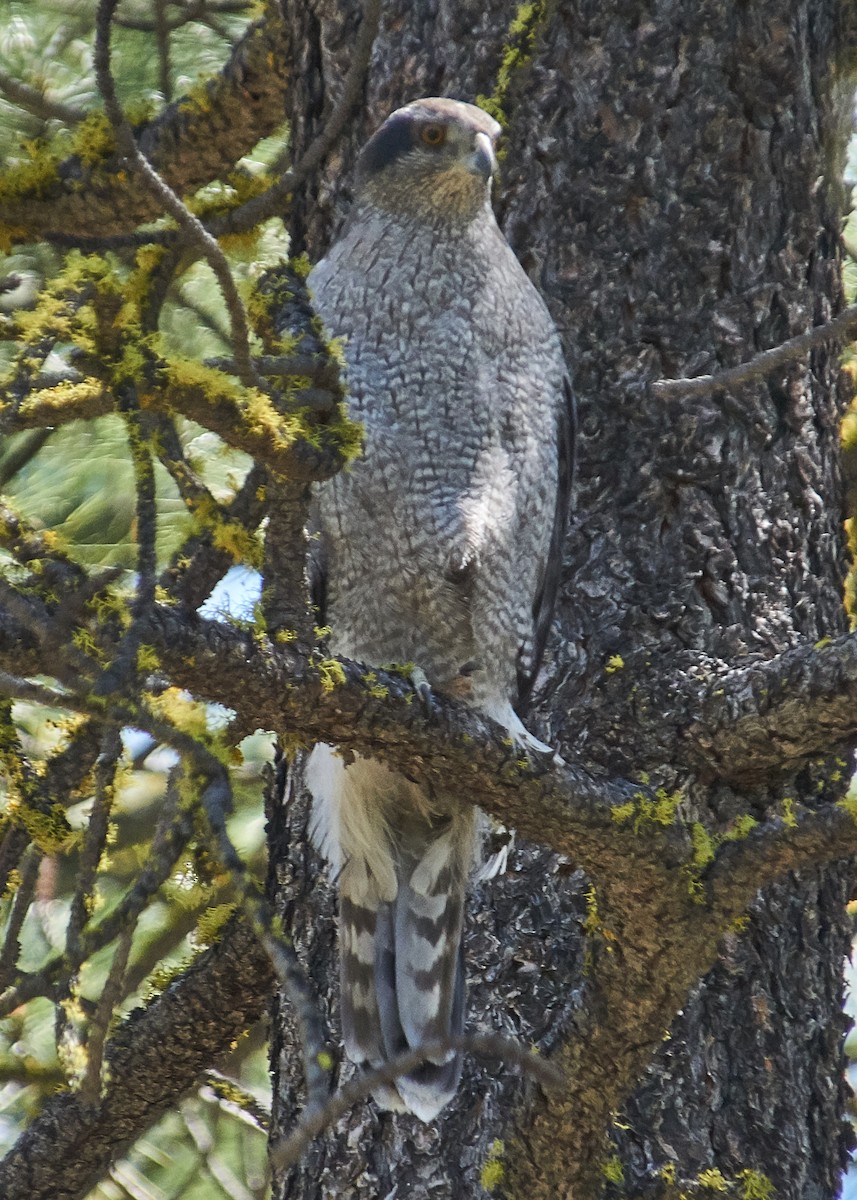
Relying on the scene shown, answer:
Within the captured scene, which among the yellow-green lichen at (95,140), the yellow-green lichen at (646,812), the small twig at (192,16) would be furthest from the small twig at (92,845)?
the small twig at (192,16)

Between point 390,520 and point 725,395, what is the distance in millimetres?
768

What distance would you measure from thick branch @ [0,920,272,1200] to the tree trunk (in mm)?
167

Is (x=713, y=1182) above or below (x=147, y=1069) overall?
above

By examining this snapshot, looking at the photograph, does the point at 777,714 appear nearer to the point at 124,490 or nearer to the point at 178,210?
the point at 178,210

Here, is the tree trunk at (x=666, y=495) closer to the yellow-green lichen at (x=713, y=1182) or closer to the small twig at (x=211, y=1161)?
the yellow-green lichen at (x=713, y=1182)

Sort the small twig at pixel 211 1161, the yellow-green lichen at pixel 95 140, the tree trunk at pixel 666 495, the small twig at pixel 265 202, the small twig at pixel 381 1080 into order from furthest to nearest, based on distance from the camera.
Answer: the small twig at pixel 211 1161 → the yellow-green lichen at pixel 95 140 → the tree trunk at pixel 666 495 → the small twig at pixel 265 202 → the small twig at pixel 381 1080

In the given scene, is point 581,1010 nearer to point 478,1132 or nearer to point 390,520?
point 478,1132

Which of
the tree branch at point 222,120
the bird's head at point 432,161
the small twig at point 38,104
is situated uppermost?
the small twig at point 38,104

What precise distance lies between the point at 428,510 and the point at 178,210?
1475mm

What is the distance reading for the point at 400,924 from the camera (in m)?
3.15

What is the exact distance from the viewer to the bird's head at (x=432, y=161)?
3.17 metres

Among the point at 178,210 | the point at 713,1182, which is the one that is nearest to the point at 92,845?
the point at 178,210

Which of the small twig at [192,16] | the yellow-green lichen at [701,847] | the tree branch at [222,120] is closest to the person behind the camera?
the yellow-green lichen at [701,847]

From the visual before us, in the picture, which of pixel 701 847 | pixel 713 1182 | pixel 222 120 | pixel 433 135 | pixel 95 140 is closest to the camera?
pixel 701 847
